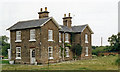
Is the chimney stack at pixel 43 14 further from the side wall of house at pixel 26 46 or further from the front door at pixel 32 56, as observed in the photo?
the front door at pixel 32 56

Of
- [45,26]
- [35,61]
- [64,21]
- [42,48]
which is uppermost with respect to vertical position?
[64,21]

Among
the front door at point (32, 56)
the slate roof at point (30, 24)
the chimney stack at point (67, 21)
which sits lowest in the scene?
the front door at point (32, 56)

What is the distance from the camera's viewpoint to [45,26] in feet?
95.2

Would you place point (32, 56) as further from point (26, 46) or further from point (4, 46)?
point (4, 46)

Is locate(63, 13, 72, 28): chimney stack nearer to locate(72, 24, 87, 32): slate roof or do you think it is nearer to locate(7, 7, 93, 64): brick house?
locate(72, 24, 87, 32): slate roof

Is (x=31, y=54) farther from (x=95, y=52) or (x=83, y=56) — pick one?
(x=95, y=52)

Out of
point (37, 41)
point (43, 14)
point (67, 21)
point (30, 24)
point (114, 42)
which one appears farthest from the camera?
point (114, 42)

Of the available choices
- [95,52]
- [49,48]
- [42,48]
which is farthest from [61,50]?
[95,52]

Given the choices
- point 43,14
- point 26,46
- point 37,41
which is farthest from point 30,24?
point 26,46

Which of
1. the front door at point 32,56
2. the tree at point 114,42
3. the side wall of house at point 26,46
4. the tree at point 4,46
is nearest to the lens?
the side wall of house at point 26,46

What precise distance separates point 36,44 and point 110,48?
110 ft

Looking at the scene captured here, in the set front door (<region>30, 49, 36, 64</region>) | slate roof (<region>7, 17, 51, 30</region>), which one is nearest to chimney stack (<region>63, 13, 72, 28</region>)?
slate roof (<region>7, 17, 51, 30</region>)

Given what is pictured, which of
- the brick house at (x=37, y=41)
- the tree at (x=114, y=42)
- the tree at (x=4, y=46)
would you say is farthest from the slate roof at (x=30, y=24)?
the tree at (x=114, y=42)

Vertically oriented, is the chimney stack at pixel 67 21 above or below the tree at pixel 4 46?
above
